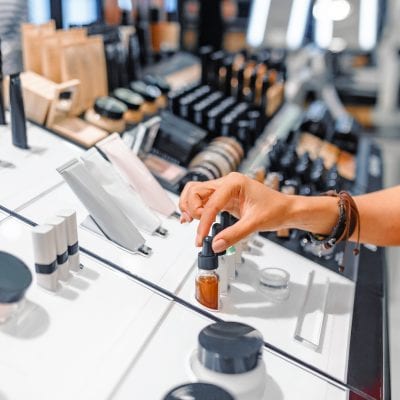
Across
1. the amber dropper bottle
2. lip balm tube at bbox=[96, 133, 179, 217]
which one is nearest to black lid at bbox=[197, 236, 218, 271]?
the amber dropper bottle

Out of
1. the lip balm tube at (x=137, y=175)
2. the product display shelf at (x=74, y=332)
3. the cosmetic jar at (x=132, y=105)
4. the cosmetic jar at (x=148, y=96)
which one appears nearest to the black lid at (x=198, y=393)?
the product display shelf at (x=74, y=332)

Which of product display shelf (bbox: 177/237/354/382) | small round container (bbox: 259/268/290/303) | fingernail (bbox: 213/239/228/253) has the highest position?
fingernail (bbox: 213/239/228/253)

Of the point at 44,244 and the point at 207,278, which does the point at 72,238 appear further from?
the point at 207,278

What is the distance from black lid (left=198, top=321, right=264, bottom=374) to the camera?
82 centimetres

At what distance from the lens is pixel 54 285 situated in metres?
0.97

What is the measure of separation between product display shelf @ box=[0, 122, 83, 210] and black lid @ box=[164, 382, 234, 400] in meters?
0.56

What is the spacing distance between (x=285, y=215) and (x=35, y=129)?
0.76 metres

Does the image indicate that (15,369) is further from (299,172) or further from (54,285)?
(299,172)

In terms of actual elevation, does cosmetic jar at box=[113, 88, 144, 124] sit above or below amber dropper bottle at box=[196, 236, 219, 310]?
above

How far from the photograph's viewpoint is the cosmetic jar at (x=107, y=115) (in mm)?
1601

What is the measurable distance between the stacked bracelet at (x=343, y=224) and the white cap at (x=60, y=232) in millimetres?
579

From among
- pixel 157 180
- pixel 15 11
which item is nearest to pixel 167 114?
pixel 157 180

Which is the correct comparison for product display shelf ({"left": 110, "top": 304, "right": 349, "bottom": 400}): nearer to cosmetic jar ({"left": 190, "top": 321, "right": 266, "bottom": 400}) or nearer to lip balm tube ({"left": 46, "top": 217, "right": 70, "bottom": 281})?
cosmetic jar ({"left": 190, "top": 321, "right": 266, "bottom": 400})

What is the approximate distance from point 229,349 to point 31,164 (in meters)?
0.74
